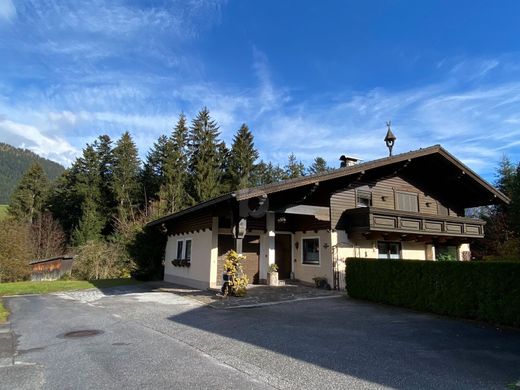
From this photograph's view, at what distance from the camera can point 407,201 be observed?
1759cm

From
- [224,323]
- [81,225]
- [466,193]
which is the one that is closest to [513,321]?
[224,323]

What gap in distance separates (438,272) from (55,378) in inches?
348

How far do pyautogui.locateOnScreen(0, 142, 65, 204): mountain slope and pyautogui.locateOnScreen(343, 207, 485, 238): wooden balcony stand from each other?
3239 inches

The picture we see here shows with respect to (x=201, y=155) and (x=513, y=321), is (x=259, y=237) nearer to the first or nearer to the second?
(x=513, y=321)

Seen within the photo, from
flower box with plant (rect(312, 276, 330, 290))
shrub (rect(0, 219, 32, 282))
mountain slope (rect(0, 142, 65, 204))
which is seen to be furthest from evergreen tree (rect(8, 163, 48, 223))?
mountain slope (rect(0, 142, 65, 204))

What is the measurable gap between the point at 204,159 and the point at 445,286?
1222 inches

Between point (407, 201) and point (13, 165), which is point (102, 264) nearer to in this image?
point (407, 201)

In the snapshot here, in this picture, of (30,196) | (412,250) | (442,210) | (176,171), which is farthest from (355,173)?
(30,196)

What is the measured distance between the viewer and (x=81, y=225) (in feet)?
123

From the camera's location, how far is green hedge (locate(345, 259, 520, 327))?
324 inches

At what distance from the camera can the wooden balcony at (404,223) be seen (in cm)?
1431

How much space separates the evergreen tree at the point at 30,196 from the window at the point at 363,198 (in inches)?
1556

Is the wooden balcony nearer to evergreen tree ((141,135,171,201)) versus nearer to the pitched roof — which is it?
the pitched roof

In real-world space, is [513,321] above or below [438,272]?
below
